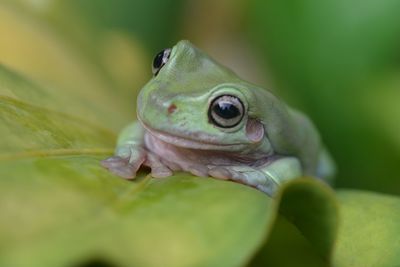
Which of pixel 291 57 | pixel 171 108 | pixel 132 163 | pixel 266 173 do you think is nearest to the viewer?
pixel 132 163

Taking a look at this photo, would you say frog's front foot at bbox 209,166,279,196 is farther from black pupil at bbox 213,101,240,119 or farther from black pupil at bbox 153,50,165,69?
black pupil at bbox 153,50,165,69

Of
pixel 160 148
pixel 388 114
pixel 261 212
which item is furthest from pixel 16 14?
pixel 261 212

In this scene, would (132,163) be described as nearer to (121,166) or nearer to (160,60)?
(121,166)

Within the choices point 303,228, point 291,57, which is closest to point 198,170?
point 303,228

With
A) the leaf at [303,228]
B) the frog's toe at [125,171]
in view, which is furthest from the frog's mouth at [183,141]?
the leaf at [303,228]

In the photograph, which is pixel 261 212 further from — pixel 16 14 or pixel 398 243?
pixel 16 14

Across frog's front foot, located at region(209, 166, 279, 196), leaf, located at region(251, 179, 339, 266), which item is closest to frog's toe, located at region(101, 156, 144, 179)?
frog's front foot, located at region(209, 166, 279, 196)

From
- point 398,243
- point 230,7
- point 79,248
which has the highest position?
point 79,248
